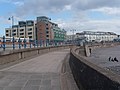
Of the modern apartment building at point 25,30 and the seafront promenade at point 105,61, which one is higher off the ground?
the modern apartment building at point 25,30

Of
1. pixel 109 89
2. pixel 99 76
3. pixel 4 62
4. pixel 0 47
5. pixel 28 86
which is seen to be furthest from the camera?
pixel 0 47

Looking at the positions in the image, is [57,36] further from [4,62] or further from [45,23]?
[4,62]

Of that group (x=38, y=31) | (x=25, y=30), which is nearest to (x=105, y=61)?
(x=38, y=31)

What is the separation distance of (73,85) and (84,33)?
16926cm

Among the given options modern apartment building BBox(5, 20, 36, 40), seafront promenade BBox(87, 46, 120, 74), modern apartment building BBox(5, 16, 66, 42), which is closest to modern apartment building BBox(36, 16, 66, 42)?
modern apartment building BBox(5, 16, 66, 42)

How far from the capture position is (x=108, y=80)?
4.74 metres

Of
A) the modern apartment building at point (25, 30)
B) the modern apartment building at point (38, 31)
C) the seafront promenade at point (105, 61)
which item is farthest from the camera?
the modern apartment building at point (38, 31)

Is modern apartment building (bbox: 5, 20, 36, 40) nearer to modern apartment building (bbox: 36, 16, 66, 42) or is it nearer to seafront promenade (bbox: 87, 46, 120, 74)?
modern apartment building (bbox: 36, 16, 66, 42)

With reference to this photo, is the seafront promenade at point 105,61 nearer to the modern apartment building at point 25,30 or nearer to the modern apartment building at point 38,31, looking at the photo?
the modern apartment building at point 38,31

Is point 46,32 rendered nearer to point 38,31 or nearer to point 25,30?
point 38,31

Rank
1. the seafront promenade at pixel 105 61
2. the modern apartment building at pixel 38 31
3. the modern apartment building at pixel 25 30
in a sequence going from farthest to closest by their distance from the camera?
the modern apartment building at pixel 38 31, the modern apartment building at pixel 25 30, the seafront promenade at pixel 105 61

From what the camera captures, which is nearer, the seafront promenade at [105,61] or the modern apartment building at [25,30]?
the seafront promenade at [105,61]

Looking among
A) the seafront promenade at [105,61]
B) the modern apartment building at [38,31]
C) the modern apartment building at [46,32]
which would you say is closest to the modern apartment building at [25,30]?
the modern apartment building at [38,31]

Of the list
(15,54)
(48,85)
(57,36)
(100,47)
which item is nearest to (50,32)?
(57,36)
